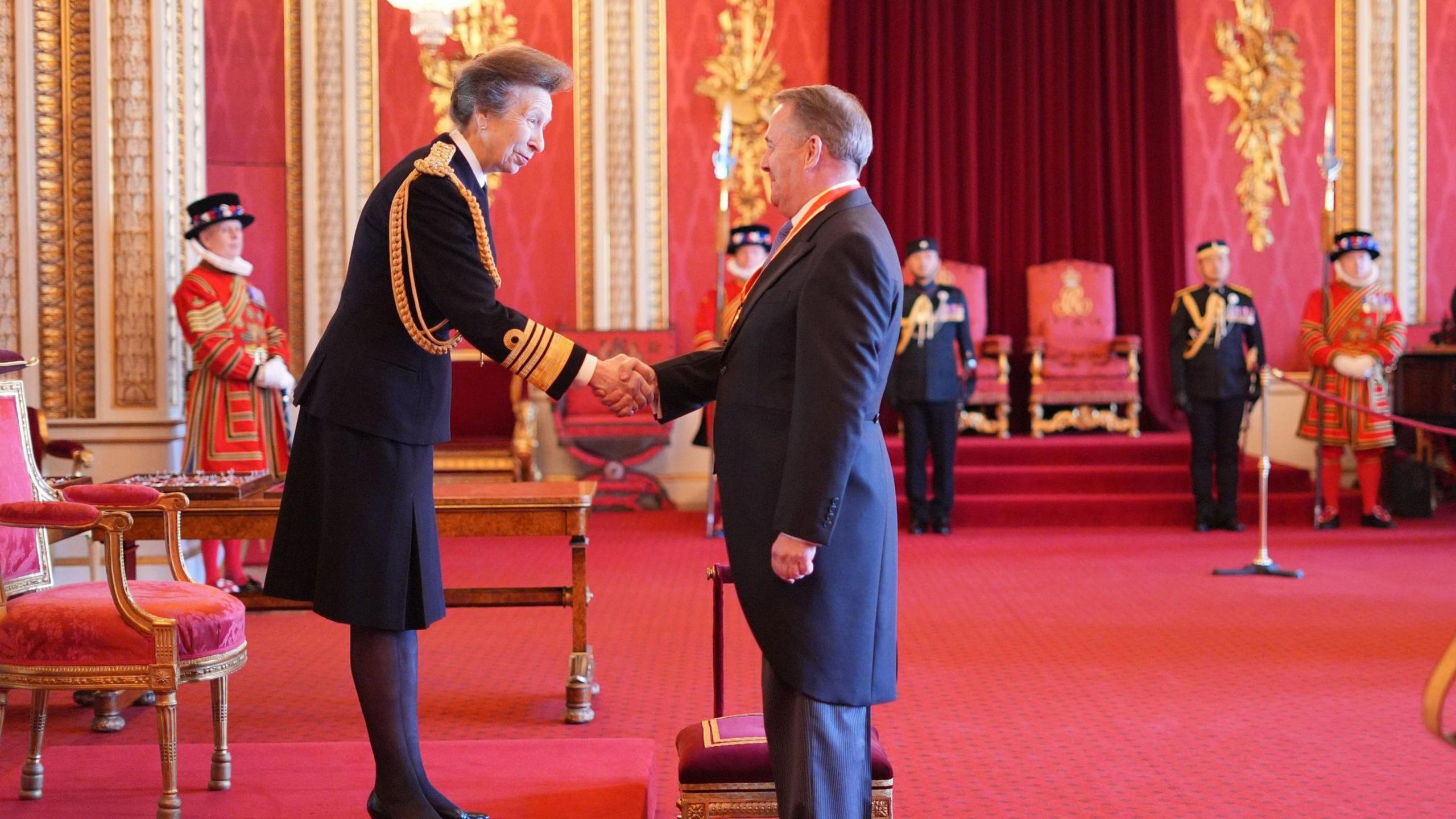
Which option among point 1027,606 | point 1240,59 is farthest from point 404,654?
point 1240,59

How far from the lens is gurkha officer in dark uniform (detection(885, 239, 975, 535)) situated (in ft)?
25.7

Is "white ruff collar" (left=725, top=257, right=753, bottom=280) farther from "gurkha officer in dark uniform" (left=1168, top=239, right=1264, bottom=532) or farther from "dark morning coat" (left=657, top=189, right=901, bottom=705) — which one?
"dark morning coat" (left=657, top=189, right=901, bottom=705)

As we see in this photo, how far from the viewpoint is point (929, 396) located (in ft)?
25.6

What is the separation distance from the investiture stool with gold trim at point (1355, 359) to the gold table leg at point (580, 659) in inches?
207

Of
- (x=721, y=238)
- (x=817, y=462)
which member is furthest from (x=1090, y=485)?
(x=817, y=462)

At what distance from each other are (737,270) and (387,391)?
19.2ft

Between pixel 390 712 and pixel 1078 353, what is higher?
pixel 1078 353

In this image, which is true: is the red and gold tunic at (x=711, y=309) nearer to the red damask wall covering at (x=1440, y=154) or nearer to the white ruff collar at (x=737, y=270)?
the white ruff collar at (x=737, y=270)

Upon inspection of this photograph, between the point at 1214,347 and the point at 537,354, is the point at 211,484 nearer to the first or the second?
the point at 537,354

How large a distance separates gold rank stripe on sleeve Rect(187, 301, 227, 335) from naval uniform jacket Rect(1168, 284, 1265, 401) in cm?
509

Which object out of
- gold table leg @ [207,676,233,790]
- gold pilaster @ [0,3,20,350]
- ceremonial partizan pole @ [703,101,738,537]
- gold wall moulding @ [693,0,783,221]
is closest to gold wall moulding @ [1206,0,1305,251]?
gold wall moulding @ [693,0,783,221]

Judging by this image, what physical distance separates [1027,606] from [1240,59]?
5.66 meters

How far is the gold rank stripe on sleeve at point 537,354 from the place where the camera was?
2600 millimetres

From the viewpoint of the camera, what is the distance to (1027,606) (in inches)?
219
